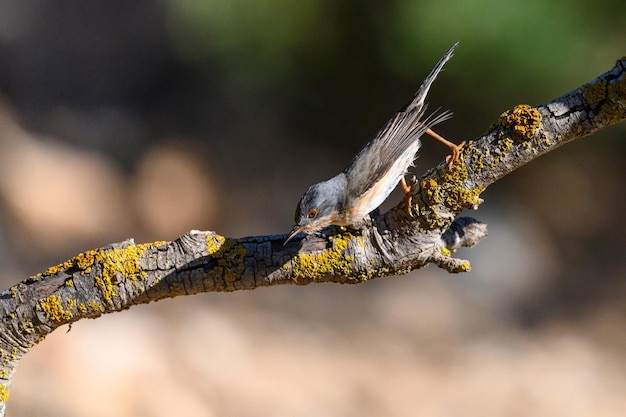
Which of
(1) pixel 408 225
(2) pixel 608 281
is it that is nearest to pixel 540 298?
(2) pixel 608 281

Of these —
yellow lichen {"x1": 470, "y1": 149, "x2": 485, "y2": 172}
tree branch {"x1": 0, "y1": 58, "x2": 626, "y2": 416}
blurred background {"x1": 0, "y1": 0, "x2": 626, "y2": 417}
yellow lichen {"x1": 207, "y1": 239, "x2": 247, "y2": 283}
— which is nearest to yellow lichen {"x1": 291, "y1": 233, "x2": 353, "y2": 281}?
tree branch {"x1": 0, "y1": 58, "x2": 626, "y2": 416}

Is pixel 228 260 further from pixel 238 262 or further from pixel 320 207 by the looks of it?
pixel 320 207

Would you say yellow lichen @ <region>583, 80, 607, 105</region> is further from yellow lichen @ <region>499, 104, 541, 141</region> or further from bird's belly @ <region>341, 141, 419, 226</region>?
bird's belly @ <region>341, 141, 419, 226</region>

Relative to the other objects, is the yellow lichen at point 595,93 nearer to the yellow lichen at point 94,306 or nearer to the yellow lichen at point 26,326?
the yellow lichen at point 94,306

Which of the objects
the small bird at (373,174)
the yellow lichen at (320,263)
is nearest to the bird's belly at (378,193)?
the small bird at (373,174)

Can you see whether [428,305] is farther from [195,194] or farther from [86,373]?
[86,373]
